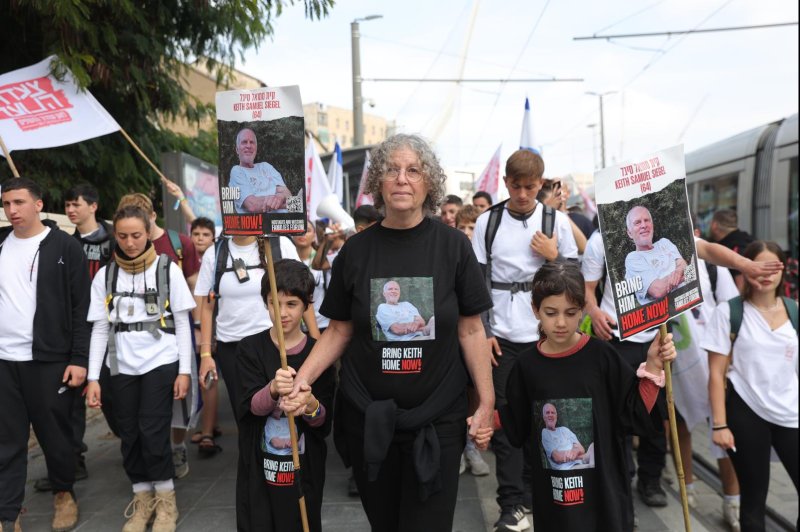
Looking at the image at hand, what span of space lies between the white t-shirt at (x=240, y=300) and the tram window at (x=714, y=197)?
10.3 m

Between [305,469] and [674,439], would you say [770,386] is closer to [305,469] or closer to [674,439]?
[674,439]

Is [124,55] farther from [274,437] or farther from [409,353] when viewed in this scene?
[409,353]

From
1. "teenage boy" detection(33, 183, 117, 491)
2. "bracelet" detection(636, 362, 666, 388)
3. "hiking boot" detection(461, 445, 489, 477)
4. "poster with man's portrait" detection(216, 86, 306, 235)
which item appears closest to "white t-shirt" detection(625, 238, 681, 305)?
"bracelet" detection(636, 362, 666, 388)

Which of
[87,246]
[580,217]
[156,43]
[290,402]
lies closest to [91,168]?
[156,43]

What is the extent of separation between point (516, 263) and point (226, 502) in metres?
2.55

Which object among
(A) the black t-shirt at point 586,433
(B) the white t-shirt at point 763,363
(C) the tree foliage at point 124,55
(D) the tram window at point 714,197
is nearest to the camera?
(A) the black t-shirt at point 586,433

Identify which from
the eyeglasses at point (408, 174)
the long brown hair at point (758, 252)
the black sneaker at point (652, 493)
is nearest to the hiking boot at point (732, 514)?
the black sneaker at point (652, 493)

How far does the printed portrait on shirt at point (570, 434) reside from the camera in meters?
2.81

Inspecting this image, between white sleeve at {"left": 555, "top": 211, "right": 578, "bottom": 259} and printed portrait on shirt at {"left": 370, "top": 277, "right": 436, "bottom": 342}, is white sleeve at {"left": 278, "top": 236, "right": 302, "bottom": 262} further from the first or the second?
printed portrait on shirt at {"left": 370, "top": 277, "right": 436, "bottom": 342}

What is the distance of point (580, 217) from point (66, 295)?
4826 mm

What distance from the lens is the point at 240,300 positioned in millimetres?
4520

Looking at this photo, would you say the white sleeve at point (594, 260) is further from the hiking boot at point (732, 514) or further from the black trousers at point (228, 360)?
the black trousers at point (228, 360)

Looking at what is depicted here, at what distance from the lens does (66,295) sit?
4.24 meters

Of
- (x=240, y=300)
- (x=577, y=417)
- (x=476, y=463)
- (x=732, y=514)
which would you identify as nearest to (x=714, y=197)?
(x=476, y=463)
